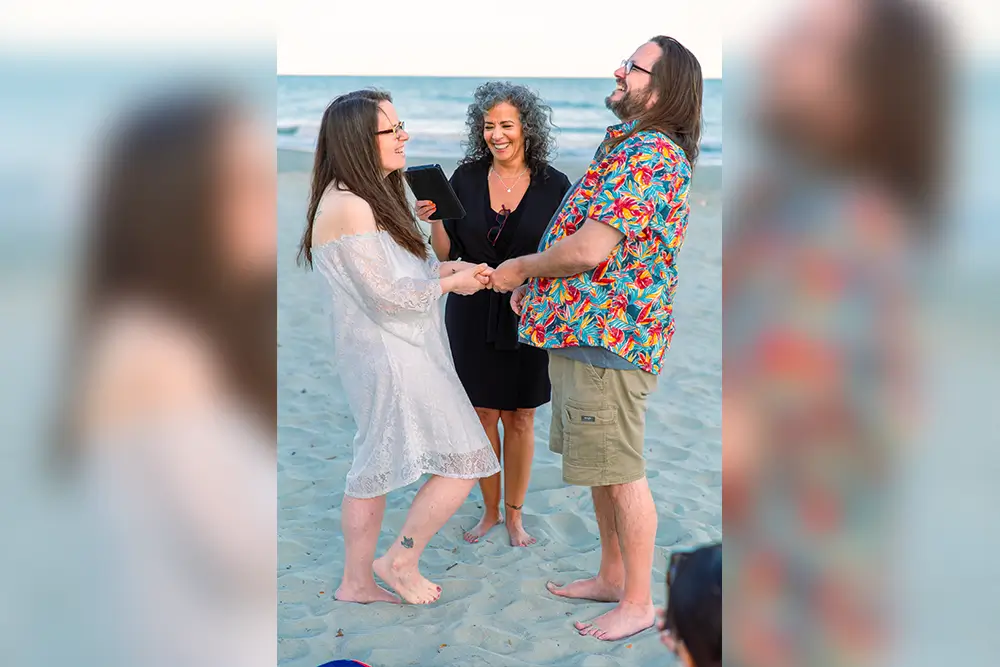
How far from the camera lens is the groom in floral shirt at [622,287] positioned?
106 inches

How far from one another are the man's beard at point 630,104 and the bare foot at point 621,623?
5.00ft

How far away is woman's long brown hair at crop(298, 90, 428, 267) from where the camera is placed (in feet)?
9.83

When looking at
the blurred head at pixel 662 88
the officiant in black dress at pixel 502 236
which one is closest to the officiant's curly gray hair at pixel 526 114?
the officiant in black dress at pixel 502 236
